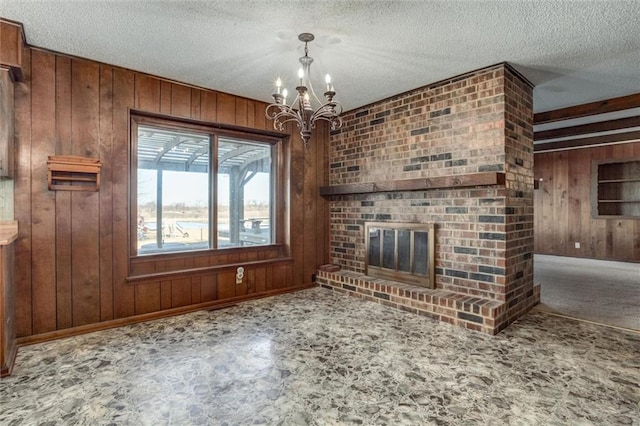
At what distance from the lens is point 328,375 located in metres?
2.19

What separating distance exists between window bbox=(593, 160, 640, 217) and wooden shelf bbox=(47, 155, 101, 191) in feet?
28.6

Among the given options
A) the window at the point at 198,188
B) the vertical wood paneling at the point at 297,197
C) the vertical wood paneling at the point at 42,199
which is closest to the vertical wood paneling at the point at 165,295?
the window at the point at 198,188

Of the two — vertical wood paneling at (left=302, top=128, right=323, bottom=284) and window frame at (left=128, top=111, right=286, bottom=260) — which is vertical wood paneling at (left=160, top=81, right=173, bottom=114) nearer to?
window frame at (left=128, top=111, right=286, bottom=260)

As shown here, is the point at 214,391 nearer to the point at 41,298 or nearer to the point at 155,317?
the point at 155,317

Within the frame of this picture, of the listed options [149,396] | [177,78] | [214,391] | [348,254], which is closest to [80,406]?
[149,396]

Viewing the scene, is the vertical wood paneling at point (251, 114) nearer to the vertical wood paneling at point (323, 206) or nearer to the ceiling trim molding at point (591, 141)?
the vertical wood paneling at point (323, 206)

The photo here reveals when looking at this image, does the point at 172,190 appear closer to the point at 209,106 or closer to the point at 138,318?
the point at 209,106

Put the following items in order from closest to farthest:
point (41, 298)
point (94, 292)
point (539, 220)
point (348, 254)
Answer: point (41, 298) → point (94, 292) → point (348, 254) → point (539, 220)

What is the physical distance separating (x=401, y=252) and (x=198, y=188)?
249cm

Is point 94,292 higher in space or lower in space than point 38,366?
higher

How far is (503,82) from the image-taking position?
308 centimetres

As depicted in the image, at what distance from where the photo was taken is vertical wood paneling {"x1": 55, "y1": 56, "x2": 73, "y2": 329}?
286 cm

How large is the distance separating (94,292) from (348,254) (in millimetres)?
2931

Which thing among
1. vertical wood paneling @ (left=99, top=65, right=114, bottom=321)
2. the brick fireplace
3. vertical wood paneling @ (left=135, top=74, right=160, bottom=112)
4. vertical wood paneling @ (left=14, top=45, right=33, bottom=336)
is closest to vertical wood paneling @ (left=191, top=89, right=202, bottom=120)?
vertical wood paneling @ (left=135, top=74, right=160, bottom=112)
